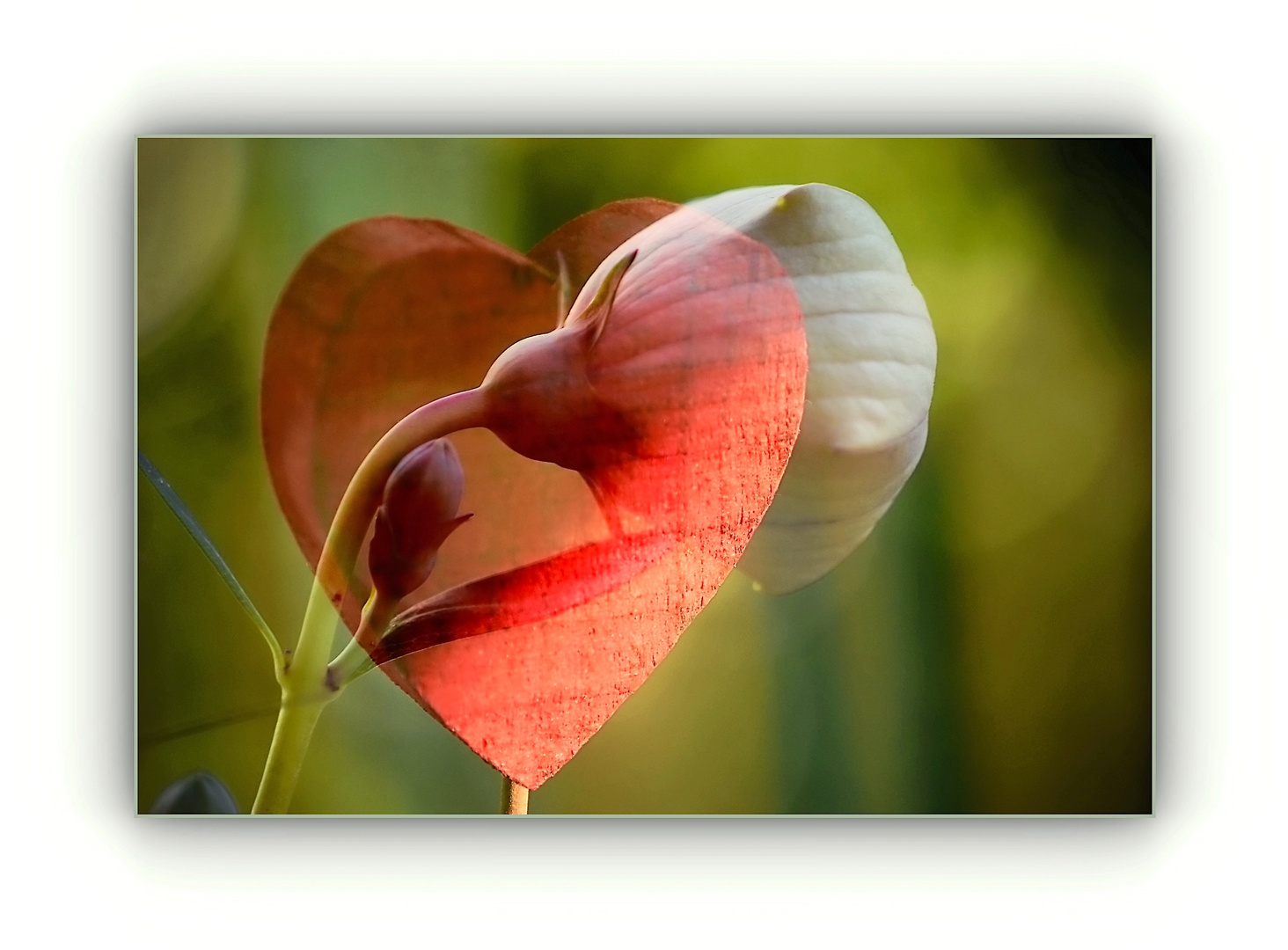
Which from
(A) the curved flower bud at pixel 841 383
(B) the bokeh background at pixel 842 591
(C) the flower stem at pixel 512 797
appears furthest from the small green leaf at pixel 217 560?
(A) the curved flower bud at pixel 841 383

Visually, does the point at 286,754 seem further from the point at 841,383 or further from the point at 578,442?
the point at 841,383

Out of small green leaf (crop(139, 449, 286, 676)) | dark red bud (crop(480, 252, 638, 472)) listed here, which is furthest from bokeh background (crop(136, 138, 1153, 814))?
dark red bud (crop(480, 252, 638, 472))

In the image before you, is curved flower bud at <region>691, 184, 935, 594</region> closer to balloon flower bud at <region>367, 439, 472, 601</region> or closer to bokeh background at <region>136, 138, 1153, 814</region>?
bokeh background at <region>136, 138, 1153, 814</region>

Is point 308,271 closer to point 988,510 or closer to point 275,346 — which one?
point 275,346

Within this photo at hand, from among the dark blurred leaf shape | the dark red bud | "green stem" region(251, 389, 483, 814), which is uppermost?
the dark red bud

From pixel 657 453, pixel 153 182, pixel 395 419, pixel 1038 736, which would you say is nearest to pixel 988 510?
pixel 1038 736

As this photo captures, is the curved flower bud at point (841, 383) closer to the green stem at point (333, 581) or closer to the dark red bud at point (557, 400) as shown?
the dark red bud at point (557, 400)
